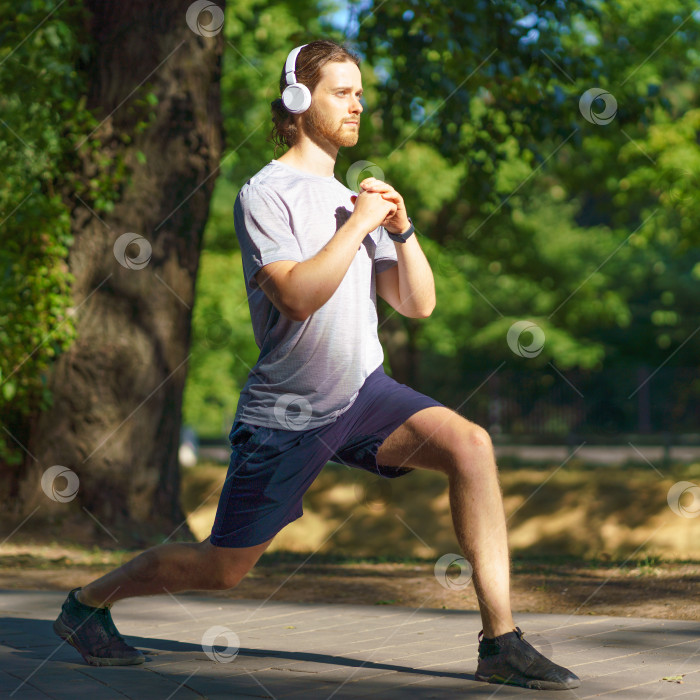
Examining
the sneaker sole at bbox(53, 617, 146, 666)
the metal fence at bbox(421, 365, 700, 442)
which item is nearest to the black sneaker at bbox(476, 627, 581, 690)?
the sneaker sole at bbox(53, 617, 146, 666)

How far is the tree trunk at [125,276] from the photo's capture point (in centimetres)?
875

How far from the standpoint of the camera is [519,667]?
3381 mm

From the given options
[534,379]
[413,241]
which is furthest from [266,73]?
[413,241]

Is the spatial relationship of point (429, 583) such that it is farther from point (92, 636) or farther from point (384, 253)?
point (384, 253)

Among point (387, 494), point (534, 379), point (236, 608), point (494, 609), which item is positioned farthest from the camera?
point (534, 379)

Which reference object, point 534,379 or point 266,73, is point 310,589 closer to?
point 266,73

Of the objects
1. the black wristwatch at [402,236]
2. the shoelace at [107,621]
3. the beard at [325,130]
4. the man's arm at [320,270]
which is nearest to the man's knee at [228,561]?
the shoelace at [107,621]

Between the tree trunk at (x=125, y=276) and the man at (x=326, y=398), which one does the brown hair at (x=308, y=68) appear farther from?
the tree trunk at (x=125, y=276)

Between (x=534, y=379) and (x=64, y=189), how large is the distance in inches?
756

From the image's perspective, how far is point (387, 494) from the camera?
15141 millimetres

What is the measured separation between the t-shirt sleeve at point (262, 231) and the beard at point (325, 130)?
29 centimetres

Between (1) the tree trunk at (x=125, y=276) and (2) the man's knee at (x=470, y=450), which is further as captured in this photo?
(1) the tree trunk at (x=125, y=276)

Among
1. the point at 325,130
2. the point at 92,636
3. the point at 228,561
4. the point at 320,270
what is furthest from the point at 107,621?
the point at 325,130

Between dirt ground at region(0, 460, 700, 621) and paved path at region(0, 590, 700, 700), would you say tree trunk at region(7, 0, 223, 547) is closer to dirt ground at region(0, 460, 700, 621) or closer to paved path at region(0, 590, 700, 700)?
dirt ground at region(0, 460, 700, 621)
